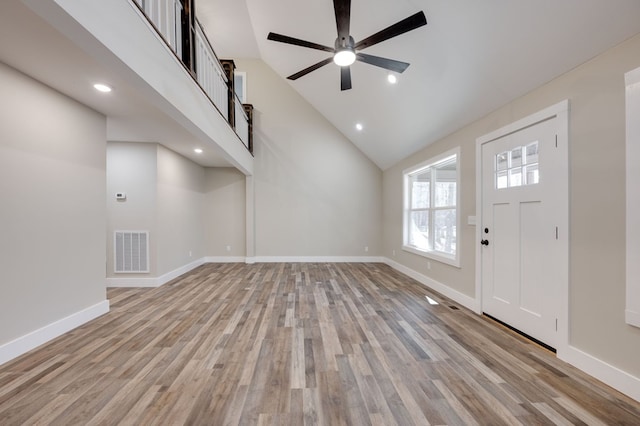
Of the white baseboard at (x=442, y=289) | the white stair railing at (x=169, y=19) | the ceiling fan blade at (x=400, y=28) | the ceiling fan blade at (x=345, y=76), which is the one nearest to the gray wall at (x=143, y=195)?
the white stair railing at (x=169, y=19)

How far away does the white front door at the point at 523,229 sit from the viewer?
88.9 inches

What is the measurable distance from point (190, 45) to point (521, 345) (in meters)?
4.58

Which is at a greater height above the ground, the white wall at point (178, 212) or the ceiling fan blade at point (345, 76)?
the ceiling fan blade at point (345, 76)

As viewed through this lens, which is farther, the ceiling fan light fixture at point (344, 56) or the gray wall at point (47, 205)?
the ceiling fan light fixture at point (344, 56)

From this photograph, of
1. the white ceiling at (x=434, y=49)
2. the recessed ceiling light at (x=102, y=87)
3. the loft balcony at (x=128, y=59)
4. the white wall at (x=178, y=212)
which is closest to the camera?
the loft balcony at (x=128, y=59)

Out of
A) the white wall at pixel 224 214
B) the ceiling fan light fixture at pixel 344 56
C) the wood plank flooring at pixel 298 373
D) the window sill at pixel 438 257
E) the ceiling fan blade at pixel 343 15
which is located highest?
the ceiling fan blade at pixel 343 15

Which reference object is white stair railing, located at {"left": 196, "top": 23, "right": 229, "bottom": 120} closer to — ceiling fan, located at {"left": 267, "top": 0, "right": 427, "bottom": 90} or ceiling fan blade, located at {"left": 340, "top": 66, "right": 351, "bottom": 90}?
ceiling fan, located at {"left": 267, "top": 0, "right": 427, "bottom": 90}

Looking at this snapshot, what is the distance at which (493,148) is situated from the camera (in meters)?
3.02

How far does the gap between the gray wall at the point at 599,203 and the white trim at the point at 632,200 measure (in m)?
0.05

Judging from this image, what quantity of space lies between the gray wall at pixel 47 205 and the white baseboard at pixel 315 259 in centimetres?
351

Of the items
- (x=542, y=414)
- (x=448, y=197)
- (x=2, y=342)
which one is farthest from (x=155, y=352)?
(x=448, y=197)

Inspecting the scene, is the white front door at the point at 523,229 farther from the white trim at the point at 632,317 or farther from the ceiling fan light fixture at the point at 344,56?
the ceiling fan light fixture at the point at 344,56

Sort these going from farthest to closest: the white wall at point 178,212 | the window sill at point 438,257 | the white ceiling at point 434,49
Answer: the white wall at point 178,212 < the window sill at point 438,257 < the white ceiling at point 434,49

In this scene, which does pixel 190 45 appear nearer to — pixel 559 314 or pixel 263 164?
pixel 263 164
